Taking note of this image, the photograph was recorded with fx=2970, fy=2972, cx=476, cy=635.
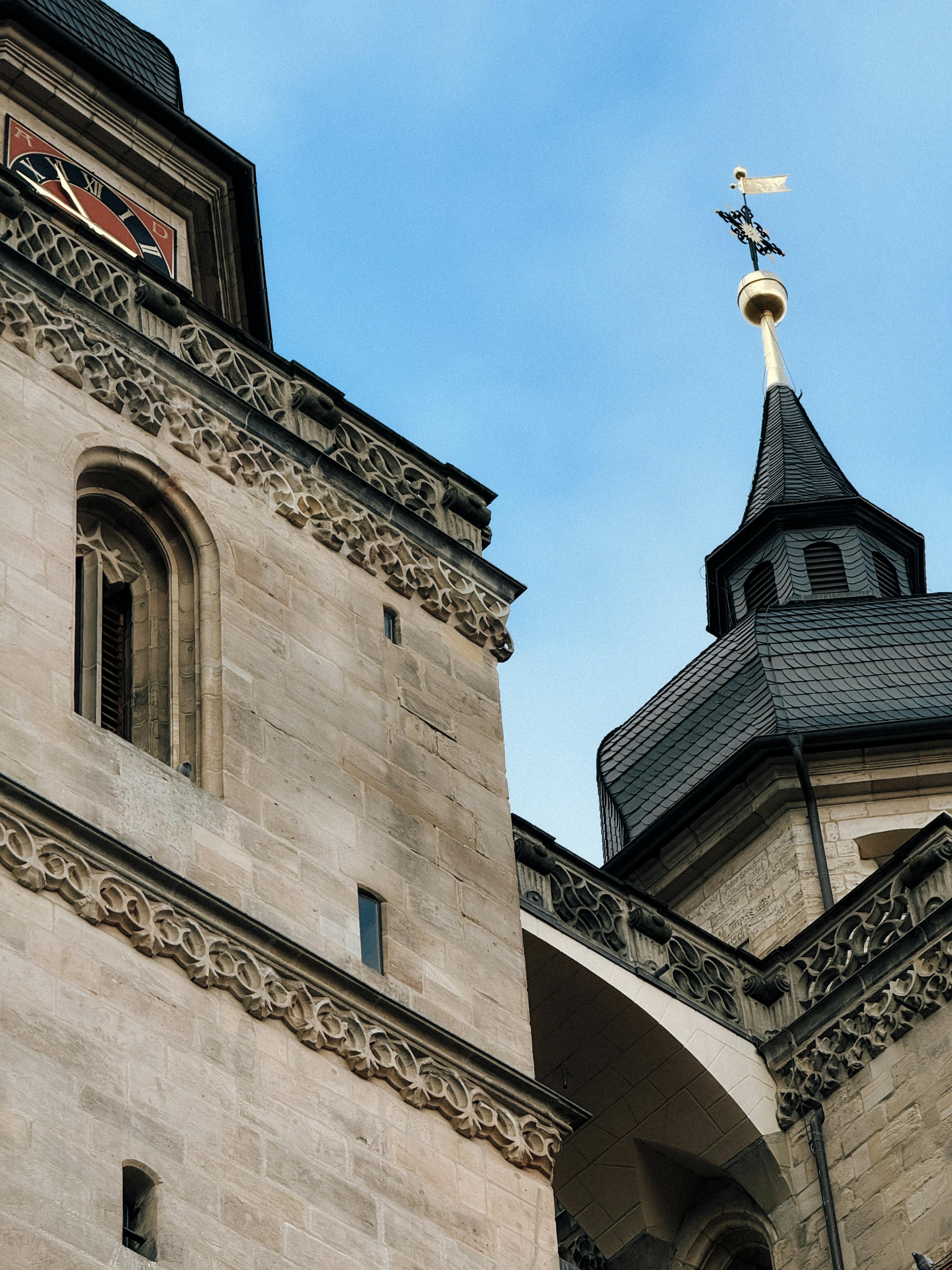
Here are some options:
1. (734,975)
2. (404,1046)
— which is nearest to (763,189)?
(734,975)

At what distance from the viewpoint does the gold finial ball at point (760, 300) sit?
36.2m

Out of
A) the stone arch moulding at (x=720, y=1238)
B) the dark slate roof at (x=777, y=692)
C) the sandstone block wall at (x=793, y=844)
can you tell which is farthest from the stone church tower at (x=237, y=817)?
the dark slate roof at (x=777, y=692)

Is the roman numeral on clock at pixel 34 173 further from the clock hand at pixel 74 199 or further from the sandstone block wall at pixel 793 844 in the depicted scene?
the sandstone block wall at pixel 793 844

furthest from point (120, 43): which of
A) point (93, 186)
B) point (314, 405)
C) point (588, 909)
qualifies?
point (588, 909)

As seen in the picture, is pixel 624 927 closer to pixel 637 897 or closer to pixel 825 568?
pixel 637 897

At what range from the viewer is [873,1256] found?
55.1 feet

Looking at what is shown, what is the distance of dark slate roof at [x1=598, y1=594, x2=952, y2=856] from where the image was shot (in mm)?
25344

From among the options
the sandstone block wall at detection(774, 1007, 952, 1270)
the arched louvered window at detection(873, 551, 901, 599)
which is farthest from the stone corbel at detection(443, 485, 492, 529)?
the arched louvered window at detection(873, 551, 901, 599)

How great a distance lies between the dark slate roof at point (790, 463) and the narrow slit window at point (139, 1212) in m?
20.1

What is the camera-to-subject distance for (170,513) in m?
15.4

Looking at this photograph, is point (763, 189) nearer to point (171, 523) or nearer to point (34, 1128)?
point (171, 523)

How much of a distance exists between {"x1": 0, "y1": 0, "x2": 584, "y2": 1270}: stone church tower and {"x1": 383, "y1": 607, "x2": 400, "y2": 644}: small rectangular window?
1.3 inches

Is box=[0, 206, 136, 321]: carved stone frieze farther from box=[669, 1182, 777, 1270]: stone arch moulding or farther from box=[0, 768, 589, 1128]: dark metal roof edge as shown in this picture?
box=[669, 1182, 777, 1270]: stone arch moulding

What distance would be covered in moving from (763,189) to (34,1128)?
91.2 feet
